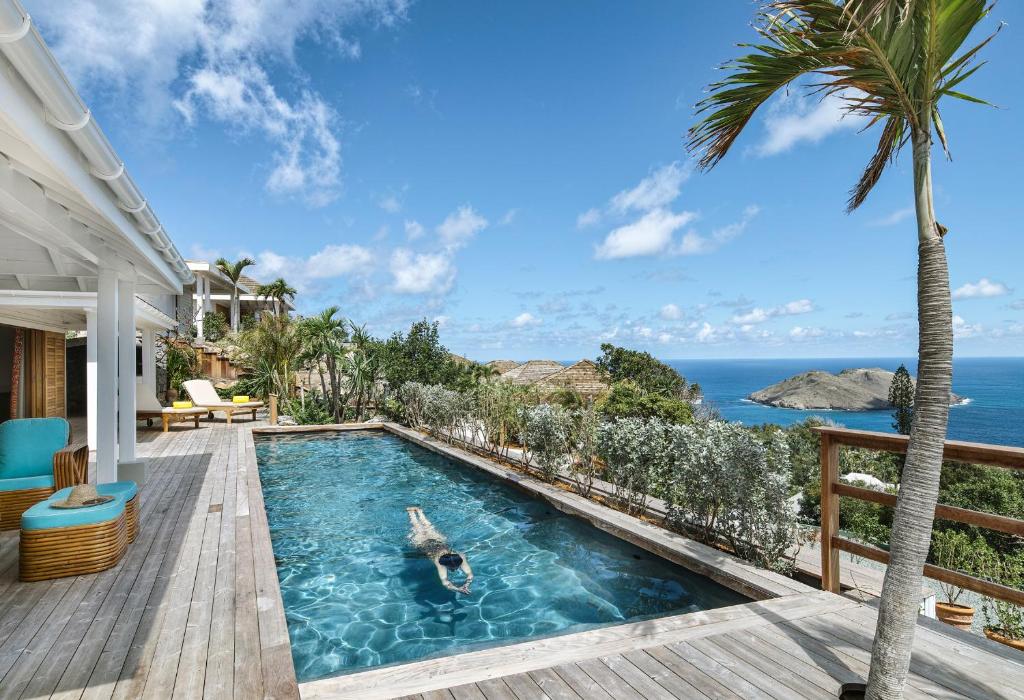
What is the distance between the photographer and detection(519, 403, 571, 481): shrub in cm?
849

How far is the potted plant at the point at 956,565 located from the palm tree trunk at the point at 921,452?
1.88m

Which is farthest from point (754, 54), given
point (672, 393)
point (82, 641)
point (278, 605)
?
point (672, 393)

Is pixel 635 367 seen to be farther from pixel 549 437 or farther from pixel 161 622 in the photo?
pixel 161 622

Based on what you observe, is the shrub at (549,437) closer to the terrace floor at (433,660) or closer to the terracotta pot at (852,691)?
the terrace floor at (433,660)

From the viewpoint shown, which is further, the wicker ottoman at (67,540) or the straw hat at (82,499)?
the straw hat at (82,499)

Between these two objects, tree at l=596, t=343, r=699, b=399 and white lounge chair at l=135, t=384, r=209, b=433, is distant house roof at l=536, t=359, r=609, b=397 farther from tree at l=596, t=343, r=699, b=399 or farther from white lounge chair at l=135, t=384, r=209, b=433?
white lounge chair at l=135, t=384, r=209, b=433

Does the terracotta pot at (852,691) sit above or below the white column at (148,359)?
below

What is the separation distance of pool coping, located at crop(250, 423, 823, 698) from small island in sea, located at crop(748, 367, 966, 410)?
216 ft

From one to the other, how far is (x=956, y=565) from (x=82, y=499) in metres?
8.57

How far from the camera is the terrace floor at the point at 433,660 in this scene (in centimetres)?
267

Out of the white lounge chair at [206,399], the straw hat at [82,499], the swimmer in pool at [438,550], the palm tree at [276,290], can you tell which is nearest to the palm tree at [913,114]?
the swimmer in pool at [438,550]

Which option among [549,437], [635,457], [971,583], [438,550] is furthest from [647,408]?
[971,583]

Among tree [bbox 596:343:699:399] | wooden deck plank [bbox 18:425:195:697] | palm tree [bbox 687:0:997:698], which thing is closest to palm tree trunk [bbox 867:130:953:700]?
palm tree [bbox 687:0:997:698]

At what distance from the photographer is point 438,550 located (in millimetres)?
6492
